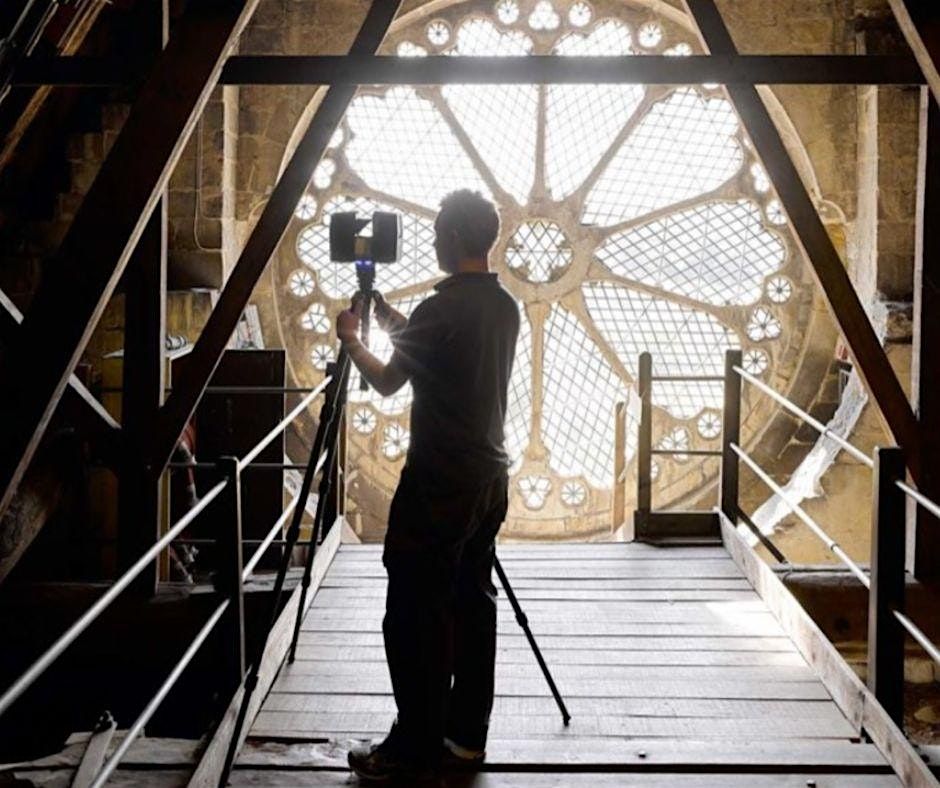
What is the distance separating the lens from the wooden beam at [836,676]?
10.00 ft

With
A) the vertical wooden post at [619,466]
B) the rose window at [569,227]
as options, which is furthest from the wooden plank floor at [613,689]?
the rose window at [569,227]

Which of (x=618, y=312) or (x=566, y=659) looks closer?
(x=566, y=659)

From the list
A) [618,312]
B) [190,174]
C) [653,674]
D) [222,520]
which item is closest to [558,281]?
[618,312]

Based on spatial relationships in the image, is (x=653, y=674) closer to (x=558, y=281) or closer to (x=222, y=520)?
(x=222, y=520)

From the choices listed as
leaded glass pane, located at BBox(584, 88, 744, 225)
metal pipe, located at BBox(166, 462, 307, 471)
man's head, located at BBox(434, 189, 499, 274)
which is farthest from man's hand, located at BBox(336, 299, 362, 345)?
leaded glass pane, located at BBox(584, 88, 744, 225)

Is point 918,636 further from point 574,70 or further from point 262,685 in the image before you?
point 574,70

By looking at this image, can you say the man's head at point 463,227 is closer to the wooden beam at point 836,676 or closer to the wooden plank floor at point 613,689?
the wooden plank floor at point 613,689

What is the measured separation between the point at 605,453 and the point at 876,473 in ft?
18.9

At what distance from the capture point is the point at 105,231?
130 inches

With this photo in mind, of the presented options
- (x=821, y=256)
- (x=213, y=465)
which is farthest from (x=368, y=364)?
(x=821, y=256)

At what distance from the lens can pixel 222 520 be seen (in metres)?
3.37

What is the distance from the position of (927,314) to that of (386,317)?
2.38m

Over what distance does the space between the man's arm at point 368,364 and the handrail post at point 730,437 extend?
9.73ft

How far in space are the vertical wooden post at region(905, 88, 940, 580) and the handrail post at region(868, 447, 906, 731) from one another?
1.31 metres
